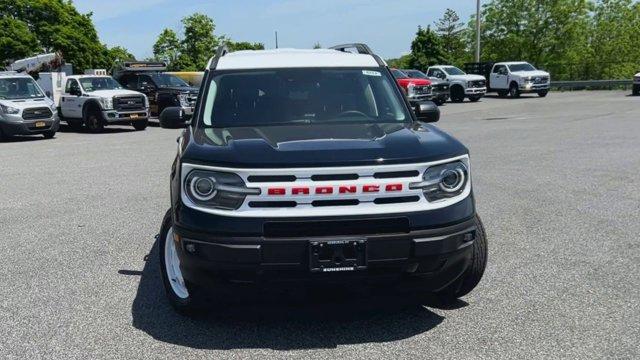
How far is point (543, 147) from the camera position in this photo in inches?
545

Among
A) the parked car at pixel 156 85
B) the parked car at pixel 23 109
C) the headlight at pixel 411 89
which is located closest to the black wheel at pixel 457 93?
the headlight at pixel 411 89

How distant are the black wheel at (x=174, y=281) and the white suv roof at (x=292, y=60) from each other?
142 centimetres

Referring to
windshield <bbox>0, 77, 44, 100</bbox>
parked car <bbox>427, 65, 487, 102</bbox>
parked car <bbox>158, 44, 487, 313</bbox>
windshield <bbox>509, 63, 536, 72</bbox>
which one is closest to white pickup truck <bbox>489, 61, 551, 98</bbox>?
windshield <bbox>509, 63, 536, 72</bbox>

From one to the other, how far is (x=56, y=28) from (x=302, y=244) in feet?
200

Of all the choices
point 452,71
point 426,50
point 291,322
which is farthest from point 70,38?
point 291,322

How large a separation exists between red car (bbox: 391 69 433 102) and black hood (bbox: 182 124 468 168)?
25.7 meters

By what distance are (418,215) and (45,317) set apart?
2665 millimetres

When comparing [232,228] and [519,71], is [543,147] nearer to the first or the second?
[232,228]

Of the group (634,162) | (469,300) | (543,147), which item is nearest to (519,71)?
(543,147)

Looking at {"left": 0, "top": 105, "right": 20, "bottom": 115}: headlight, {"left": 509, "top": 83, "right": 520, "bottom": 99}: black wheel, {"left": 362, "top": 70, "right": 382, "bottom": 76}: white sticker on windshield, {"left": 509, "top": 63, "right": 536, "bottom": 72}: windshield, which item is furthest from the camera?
{"left": 509, "top": 63, "right": 536, "bottom": 72}: windshield

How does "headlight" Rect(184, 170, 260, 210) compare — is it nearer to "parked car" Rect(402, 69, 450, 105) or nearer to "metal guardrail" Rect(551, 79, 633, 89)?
"parked car" Rect(402, 69, 450, 105)

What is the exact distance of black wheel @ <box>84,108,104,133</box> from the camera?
21.6 m

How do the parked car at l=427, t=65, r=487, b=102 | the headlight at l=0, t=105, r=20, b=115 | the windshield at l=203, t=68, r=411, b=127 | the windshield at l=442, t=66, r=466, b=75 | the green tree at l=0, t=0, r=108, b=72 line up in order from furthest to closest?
the green tree at l=0, t=0, r=108, b=72, the windshield at l=442, t=66, r=466, b=75, the parked car at l=427, t=65, r=487, b=102, the headlight at l=0, t=105, r=20, b=115, the windshield at l=203, t=68, r=411, b=127

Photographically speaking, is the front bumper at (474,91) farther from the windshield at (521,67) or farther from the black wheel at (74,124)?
the black wheel at (74,124)
